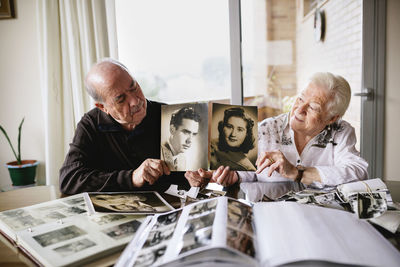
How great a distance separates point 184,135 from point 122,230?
45 cm

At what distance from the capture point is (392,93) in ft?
7.80

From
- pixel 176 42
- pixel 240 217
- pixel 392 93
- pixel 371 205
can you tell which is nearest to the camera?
pixel 240 217

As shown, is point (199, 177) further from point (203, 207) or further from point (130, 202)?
point (203, 207)

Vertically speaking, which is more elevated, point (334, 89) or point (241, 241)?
point (334, 89)

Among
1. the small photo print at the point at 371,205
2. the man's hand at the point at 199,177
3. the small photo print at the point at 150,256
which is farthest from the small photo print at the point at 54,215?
the small photo print at the point at 371,205

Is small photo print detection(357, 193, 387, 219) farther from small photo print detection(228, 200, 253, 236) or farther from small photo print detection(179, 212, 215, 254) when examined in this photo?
small photo print detection(179, 212, 215, 254)

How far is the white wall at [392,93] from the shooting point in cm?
233

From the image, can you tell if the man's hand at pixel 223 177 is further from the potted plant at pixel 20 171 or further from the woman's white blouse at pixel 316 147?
the potted plant at pixel 20 171

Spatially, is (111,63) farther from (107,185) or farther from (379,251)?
(379,251)

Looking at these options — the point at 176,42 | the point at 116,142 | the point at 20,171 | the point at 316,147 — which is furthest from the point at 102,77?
the point at 176,42

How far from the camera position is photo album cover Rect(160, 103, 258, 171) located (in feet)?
3.76

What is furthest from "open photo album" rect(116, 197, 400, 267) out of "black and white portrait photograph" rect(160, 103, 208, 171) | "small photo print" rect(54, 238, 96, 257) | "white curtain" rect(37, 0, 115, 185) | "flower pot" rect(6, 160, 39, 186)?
"flower pot" rect(6, 160, 39, 186)

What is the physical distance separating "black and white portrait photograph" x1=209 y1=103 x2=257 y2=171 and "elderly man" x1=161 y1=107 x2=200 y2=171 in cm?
8

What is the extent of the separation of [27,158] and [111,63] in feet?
7.11
